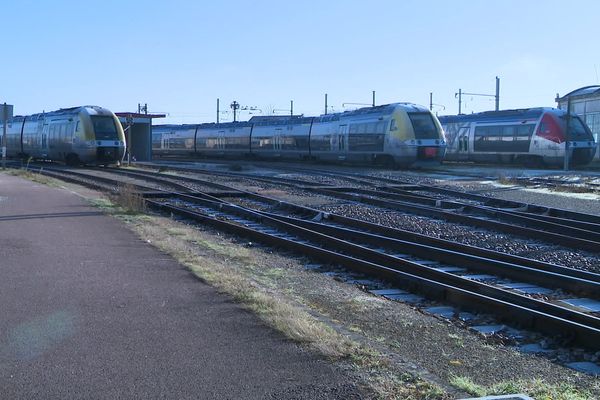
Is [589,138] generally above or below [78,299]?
above

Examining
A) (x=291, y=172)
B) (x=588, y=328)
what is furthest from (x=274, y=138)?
(x=588, y=328)

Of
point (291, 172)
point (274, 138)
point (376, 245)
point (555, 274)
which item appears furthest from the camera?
point (274, 138)

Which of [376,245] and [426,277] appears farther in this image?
[376,245]

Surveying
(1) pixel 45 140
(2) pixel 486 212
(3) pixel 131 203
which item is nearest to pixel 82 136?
(1) pixel 45 140

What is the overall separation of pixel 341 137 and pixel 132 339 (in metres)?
33.5

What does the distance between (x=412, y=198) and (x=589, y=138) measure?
21.7 metres

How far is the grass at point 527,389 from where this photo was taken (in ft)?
15.1

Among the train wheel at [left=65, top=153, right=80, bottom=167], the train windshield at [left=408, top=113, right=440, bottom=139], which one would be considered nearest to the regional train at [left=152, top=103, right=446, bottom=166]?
the train windshield at [left=408, top=113, right=440, bottom=139]

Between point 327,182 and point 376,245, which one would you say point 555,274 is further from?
point 327,182

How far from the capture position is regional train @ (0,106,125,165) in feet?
116

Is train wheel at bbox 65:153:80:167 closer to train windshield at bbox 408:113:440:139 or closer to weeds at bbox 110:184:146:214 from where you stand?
train windshield at bbox 408:113:440:139

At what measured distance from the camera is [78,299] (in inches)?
273

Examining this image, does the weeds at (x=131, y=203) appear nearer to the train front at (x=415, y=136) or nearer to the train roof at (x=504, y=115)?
the train front at (x=415, y=136)

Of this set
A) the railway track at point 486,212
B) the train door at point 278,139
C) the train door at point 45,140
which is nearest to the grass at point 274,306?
the railway track at point 486,212
